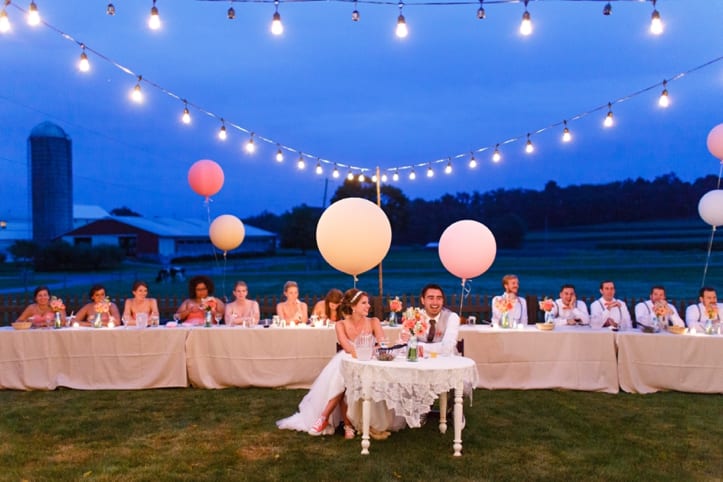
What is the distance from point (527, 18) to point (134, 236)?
122 feet

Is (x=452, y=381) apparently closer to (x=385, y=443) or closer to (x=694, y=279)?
(x=385, y=443)

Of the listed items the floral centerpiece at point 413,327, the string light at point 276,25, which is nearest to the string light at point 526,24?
the string light at point 276,25

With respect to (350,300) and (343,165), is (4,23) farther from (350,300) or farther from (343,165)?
(343,165)

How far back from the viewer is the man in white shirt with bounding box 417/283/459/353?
17.8 ft

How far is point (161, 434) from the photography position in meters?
5.43

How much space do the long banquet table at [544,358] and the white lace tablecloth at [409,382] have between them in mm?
2405

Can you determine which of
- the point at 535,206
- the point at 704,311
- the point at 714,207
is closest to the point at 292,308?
the point at 704,311

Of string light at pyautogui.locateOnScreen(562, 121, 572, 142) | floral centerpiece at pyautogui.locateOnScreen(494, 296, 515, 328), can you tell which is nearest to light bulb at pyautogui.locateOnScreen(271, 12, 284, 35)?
floral centerpiece at pyautogui.locateOnScreen(494, 296, 515, 328)

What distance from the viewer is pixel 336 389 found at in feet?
17.3

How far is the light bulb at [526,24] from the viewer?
5270 millimetres

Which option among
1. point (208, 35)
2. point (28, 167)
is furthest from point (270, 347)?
point (28, 167)

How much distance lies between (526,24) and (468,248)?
295 centimetres

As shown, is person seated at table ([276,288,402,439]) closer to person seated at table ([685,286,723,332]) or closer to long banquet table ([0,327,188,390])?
long banquet table ([0,327,188,390])

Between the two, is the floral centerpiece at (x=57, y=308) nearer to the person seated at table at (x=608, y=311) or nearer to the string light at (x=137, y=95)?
the string light at (x=137, y=95)
